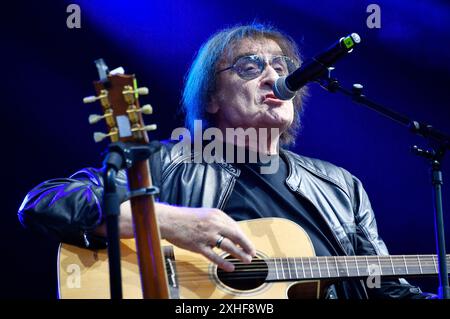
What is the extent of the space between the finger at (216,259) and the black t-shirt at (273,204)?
55cm

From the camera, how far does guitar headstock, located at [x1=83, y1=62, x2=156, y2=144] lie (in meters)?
1.88

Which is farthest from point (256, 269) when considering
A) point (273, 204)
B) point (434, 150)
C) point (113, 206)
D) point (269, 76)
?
point (269, 76)

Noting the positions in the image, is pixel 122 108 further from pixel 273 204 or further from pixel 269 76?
pixel 269 76

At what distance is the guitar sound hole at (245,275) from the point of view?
8.39 ft

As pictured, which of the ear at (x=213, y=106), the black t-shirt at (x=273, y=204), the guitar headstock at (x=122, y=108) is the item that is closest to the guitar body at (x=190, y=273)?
the black t-shirt at (x=273, y=204)

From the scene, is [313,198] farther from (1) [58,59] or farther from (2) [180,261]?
(1) [58,59]

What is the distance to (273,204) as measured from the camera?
3113mm

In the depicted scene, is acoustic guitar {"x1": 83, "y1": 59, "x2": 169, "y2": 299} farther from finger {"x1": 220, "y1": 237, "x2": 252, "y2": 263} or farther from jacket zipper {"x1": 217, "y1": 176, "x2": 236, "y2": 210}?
jacket zipper {"x1": 217, "y1": 176, "x2": 236, "y2": 210}

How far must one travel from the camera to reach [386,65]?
4.16 meters

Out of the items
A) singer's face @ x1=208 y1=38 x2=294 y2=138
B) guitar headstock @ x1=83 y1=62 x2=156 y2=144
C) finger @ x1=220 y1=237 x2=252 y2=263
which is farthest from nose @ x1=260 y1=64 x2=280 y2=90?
guitar headstock @ x1=83 y1=62 x2=156 y2=144

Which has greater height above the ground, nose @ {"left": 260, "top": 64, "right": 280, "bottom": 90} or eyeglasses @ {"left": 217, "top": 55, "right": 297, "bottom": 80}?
eyeglasses @ {"left": 217, "top": 55, "right": 297, "bottom": 80}

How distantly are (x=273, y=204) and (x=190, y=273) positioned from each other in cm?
77

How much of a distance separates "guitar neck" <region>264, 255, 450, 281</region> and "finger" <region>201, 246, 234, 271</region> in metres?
0.25
